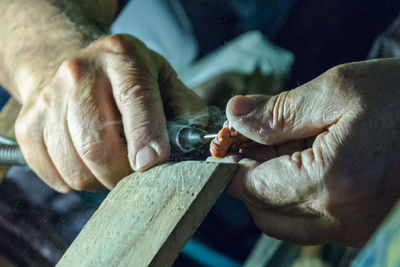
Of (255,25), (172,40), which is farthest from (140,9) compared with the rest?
(255,25)

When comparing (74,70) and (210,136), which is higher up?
(74,70)

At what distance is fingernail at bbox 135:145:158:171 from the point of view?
608 mm

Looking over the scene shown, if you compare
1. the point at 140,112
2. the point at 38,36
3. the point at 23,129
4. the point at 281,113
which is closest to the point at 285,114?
the point at 281,113

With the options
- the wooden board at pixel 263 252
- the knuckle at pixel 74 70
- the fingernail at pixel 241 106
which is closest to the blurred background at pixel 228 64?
the wooden board at pixel 263 252

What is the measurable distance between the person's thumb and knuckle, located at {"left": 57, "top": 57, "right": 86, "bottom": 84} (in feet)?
1.09

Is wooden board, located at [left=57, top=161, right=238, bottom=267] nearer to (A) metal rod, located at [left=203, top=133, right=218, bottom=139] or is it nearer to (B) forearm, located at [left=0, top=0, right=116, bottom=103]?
(A) metal rod, located at [left=203, top=133, right=218, bottom=139]

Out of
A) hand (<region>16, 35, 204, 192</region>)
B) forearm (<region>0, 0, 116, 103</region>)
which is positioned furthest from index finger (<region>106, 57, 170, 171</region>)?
forearm (<region>0, 0, 116, 103</region>)

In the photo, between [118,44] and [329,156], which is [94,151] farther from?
[329,156]

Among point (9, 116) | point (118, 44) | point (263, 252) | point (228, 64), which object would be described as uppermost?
point (118, 44)

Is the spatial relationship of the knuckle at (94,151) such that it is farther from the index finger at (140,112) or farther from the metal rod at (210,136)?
the metal rod at (210,136)

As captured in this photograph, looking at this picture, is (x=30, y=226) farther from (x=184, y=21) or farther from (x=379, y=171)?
(x=184, y=21)

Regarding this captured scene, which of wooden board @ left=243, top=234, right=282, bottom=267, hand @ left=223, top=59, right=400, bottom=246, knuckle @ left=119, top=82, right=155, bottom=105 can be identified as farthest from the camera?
wooden board @ left=243, top=234, right=282, bottom=267

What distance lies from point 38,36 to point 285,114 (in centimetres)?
71

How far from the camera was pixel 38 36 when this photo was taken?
37.8 inches
